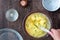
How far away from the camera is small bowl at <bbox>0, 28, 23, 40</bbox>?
1354 millimetres

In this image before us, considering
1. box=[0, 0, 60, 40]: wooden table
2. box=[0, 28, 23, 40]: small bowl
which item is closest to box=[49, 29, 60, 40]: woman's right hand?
box=[0, 0, 60, 40]: wooden table

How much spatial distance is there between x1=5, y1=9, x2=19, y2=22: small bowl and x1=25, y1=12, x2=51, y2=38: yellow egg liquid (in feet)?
0.22

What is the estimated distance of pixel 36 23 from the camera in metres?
1.35

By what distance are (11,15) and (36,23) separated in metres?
0.15

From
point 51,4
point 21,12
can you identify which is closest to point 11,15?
point 21,12

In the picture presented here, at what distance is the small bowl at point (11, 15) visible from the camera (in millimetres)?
1361

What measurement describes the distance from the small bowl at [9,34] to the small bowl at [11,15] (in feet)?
0.20

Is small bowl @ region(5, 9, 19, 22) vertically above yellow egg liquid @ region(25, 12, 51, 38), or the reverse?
small bowl @ region(5, 9, 19, 22)

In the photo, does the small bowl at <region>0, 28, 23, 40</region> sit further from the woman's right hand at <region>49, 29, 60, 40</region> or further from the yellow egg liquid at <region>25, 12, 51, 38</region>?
the woman's right hand at <region>49, 29, 60, 40</region>

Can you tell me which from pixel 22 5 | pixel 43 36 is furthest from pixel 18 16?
pixel 43 36

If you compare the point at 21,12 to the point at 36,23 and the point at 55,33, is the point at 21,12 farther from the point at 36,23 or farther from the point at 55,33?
the point at 55,33

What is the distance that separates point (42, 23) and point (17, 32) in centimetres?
15

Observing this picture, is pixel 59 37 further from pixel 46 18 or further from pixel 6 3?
pixel 6 3

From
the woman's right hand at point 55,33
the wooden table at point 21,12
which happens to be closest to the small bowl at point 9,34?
the wooden table at point 21,12
